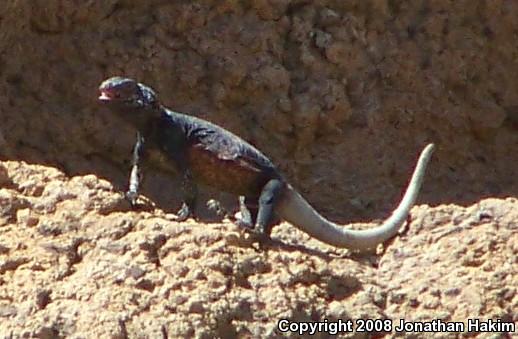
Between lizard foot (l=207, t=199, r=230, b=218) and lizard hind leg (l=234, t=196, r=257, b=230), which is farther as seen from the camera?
lizard foot (l=207, t=199, r=230, b=218)

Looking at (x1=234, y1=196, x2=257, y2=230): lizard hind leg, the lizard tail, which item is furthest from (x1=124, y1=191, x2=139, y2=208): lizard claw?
the lizard tail

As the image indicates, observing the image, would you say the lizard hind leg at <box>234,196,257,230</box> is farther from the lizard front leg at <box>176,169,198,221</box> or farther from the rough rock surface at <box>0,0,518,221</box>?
the rough rock surface at <box>0,0,518,221</box>

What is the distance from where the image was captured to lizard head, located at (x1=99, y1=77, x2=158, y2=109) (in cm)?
870

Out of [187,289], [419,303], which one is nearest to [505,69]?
[419,303]

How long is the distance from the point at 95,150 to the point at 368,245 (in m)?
2.17

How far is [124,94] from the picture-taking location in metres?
8.75

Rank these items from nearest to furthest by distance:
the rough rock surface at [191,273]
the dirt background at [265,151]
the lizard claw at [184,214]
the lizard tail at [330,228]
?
the rough rock surface at [191,273]
the dirt background at [265,151]
the lizard claw at [184,214]
the lizard tail at [330,228]

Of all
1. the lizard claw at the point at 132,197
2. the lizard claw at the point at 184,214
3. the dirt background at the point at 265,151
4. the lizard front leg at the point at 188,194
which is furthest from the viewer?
the lizard front leg at the point at 188,194

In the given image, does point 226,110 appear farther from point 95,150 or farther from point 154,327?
point 154,327

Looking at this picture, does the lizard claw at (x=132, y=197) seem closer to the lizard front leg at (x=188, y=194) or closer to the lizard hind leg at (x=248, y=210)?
the lizard front leg at (x=188, y=194)

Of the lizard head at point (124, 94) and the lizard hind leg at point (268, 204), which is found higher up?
the lizard head at point (124, 94)

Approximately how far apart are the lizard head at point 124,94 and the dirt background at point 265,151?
0.51m

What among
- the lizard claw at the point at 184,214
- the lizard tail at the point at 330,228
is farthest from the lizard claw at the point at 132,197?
the lizard tail at the point at 330,228

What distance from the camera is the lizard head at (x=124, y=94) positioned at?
28.5 feet
